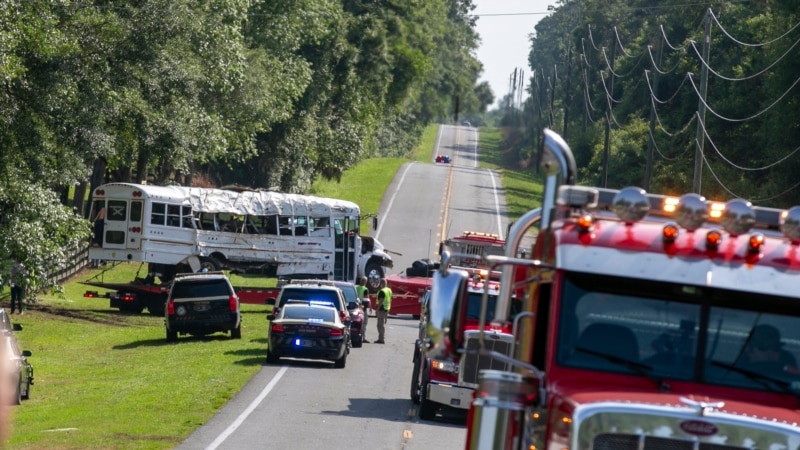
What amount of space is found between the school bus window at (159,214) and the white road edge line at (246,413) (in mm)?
16051

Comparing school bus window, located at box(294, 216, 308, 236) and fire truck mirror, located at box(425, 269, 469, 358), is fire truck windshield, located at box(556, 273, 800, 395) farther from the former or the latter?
school bus window, located at box(294, 216, 308, 236)

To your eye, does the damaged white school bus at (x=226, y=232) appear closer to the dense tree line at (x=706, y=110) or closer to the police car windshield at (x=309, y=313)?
the dense tree line at (x=706, y=110)

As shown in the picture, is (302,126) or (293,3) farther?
(302,126)

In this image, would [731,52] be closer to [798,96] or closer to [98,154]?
[798,96]

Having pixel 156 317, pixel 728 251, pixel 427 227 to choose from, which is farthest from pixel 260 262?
pixel 728 251

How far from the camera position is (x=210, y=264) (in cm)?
4678

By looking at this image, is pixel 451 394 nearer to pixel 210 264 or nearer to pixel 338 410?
pixel 338 410

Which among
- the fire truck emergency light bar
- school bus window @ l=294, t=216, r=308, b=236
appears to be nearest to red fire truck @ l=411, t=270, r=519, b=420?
the fire truck emergency light bar

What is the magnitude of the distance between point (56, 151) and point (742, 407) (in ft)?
90.2

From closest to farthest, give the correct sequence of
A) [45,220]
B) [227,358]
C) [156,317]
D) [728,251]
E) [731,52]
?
[728,251], [227,358], [45,220], [156,317], [731,52]

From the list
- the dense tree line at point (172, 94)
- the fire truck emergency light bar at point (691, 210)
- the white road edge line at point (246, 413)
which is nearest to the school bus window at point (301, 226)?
the dense tree line at point (172, 94)

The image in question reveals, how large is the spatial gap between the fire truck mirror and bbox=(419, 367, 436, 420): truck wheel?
14069 mm

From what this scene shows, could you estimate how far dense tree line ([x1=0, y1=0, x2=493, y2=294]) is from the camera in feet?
106

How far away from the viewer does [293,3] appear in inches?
2438
